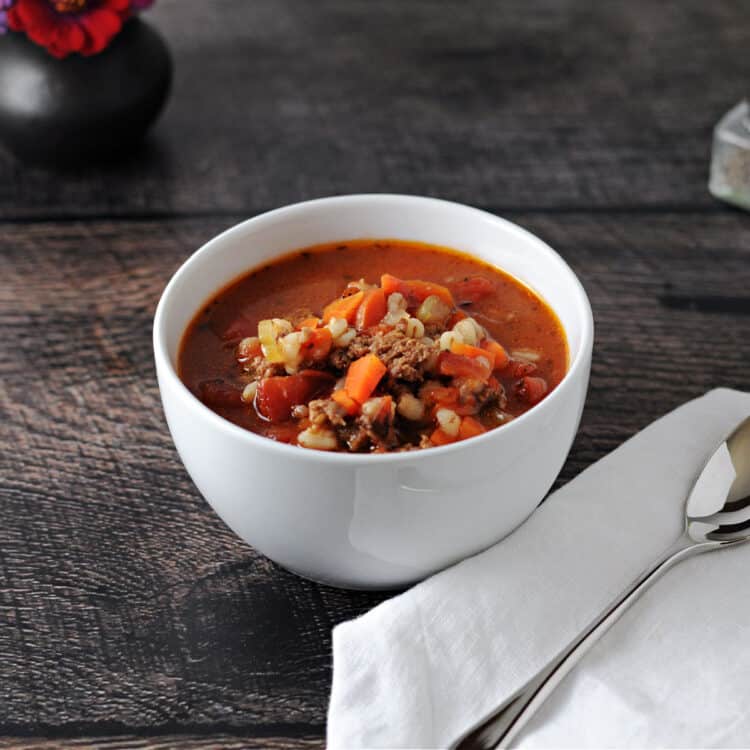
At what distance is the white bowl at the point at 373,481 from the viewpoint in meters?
1.61

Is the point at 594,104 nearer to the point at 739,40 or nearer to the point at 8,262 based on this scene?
the point at 739,40

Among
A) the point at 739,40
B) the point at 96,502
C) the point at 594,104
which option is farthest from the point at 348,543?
the point at 739,40

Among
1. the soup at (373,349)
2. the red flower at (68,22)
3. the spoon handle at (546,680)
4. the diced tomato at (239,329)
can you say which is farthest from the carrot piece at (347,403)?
the red flower at (68,22)

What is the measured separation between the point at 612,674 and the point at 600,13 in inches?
115

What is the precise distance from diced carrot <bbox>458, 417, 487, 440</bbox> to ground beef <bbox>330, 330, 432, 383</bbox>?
11cm

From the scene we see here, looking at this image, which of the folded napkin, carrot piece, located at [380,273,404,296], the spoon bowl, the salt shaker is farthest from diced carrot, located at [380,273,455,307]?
the salt shaker

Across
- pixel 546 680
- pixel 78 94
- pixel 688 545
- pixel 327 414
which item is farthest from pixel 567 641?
pixel 78 94

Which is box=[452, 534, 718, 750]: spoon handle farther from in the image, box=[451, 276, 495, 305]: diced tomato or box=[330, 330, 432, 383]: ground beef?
box=[451, 276, 495, 305]: diced tomato

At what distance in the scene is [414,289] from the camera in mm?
2035

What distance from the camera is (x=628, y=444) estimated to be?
2.10 meters

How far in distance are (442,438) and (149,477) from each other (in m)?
0.69

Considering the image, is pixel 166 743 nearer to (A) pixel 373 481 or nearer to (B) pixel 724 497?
(A) pixel 373 481

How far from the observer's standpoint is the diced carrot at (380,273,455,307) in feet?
6.56

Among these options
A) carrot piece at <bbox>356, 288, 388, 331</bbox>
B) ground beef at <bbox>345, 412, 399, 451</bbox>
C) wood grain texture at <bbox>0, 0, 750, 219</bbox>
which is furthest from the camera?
wood grain texture at <bbox>0, 0, 750, 219</bbox>
